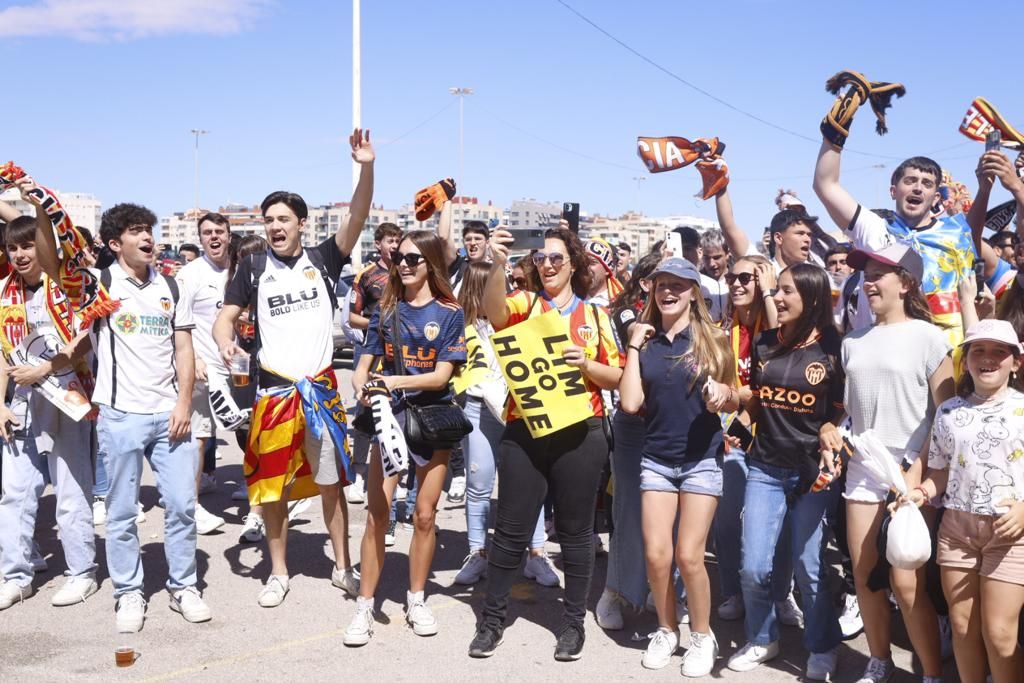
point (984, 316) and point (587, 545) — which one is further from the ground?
point (984, 316)

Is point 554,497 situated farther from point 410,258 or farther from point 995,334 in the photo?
point 995,334

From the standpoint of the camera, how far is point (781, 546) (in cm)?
→ 486

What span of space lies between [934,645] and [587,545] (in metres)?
1.68

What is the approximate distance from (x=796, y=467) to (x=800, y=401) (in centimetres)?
32

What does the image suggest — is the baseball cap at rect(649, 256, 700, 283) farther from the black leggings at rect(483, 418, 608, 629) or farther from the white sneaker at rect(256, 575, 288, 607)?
the white sneaker at rect(256, 575, 288, 607)

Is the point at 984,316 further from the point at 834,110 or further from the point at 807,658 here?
the point at 807,658

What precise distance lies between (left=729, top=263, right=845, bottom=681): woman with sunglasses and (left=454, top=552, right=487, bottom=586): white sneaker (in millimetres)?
1858

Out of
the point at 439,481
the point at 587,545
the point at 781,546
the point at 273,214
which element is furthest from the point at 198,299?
the point at 781,546

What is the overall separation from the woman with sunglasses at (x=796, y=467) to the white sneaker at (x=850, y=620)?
53 centimetres

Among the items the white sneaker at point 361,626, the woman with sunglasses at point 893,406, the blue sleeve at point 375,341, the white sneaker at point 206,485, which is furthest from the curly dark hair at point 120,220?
the woman with sunglasses at point 893,406

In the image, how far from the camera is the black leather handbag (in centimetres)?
511

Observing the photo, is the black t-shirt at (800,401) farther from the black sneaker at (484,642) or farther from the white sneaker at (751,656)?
the black sneaker at (484,642)

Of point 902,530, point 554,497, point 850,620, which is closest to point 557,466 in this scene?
point 554,497

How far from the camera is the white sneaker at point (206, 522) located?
6.99 metres
